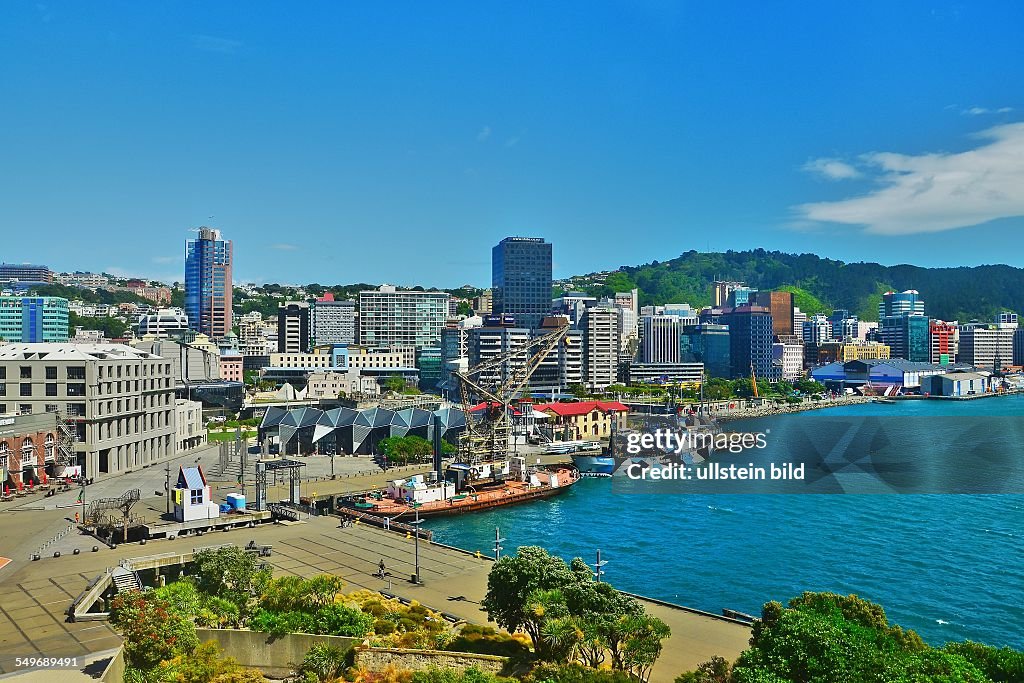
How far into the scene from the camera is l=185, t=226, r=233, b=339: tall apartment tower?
4611 inches

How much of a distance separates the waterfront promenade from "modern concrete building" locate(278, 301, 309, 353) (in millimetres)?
84576

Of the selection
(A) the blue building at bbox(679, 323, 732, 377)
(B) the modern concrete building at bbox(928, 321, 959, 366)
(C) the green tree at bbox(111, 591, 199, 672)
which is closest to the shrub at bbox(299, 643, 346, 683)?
(C) the green tree at bbox(111, 591, 199, 672)

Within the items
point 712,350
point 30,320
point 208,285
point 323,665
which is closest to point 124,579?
point 323,665

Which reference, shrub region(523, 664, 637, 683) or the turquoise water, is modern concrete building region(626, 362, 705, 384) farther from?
shrub region(523, 664, 637, 683)

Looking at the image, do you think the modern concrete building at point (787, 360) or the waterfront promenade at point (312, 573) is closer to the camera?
the waterfront promenade at point (312, 573)

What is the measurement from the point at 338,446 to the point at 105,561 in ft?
79.0

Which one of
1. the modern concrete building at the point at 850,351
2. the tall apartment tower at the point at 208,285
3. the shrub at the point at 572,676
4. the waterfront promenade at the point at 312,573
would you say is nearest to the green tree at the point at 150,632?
the waterfront promenade at the point at 312,573

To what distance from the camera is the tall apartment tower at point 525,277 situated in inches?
4407

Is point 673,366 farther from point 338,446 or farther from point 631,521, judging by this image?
point 631,521

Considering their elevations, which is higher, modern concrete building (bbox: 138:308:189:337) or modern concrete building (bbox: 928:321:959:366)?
modern concrete building (bbox: 138:308:189:337)

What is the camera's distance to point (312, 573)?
63.7 ft

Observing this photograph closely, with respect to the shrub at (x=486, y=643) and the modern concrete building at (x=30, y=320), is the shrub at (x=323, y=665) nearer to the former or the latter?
the shrub at (x=486, y=643)

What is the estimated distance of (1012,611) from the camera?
734 inches

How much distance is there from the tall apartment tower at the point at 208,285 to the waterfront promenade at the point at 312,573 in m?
94.9
